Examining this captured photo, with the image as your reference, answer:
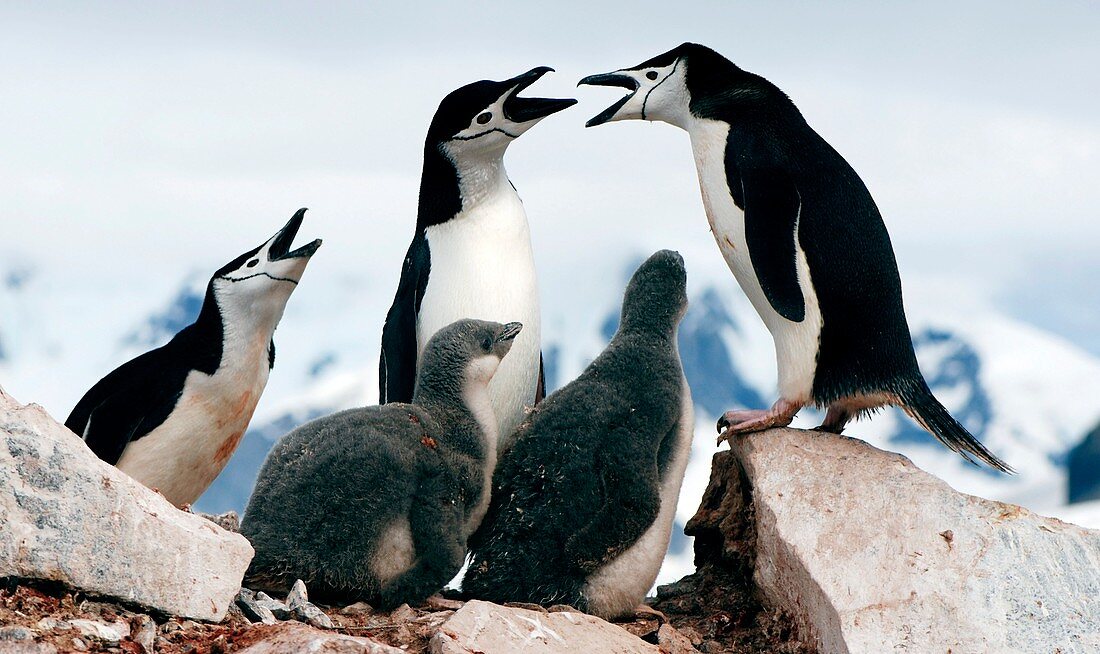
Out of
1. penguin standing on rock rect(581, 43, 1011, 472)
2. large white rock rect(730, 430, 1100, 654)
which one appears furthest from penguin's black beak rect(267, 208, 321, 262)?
large white rock rect(730, 430, 1100, 654)

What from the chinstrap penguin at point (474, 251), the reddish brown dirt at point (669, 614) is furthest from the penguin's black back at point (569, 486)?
the chinstrap penguin at point (474, 251)

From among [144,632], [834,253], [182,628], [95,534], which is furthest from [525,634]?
[834,253]

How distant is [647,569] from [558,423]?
0.65 m

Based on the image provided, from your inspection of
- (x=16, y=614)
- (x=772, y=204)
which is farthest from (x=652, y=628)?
(x=16, y=614)

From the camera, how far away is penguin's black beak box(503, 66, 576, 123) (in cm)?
562

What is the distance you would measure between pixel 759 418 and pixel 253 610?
7.74ft

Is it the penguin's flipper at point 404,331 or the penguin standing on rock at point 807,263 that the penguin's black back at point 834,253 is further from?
the penguin's flipper at point 404,331

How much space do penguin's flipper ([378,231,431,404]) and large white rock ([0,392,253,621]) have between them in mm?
1771

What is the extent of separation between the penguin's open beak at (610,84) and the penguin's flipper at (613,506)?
1.91m

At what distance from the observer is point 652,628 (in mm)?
4801

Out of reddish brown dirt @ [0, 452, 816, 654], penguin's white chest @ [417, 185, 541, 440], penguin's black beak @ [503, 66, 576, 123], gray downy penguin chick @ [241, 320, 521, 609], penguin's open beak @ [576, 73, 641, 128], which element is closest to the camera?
reddish brown dirt @ [0, 452, 816, 654]

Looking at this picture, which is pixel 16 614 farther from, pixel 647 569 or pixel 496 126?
pixel 496 126

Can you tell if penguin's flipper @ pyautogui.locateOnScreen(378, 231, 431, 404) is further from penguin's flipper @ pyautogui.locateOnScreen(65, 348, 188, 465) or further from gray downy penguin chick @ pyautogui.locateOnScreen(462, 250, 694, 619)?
penguin's flipper @ pyautogui.locateOnScreen(65, 348, 188, 465)

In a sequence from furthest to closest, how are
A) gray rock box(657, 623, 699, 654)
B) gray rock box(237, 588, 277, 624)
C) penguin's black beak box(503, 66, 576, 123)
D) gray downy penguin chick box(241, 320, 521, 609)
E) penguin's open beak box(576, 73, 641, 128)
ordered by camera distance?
penguin's open beak box(576, 73, 641, 128) → penguin's black beak box(503, 66, 576, 123) → gray rock box(657, 623, 699, 654) → gray downy penguin chick box(241, 320, 521, 609) → gray rock box(237, 588, 277, 624)
